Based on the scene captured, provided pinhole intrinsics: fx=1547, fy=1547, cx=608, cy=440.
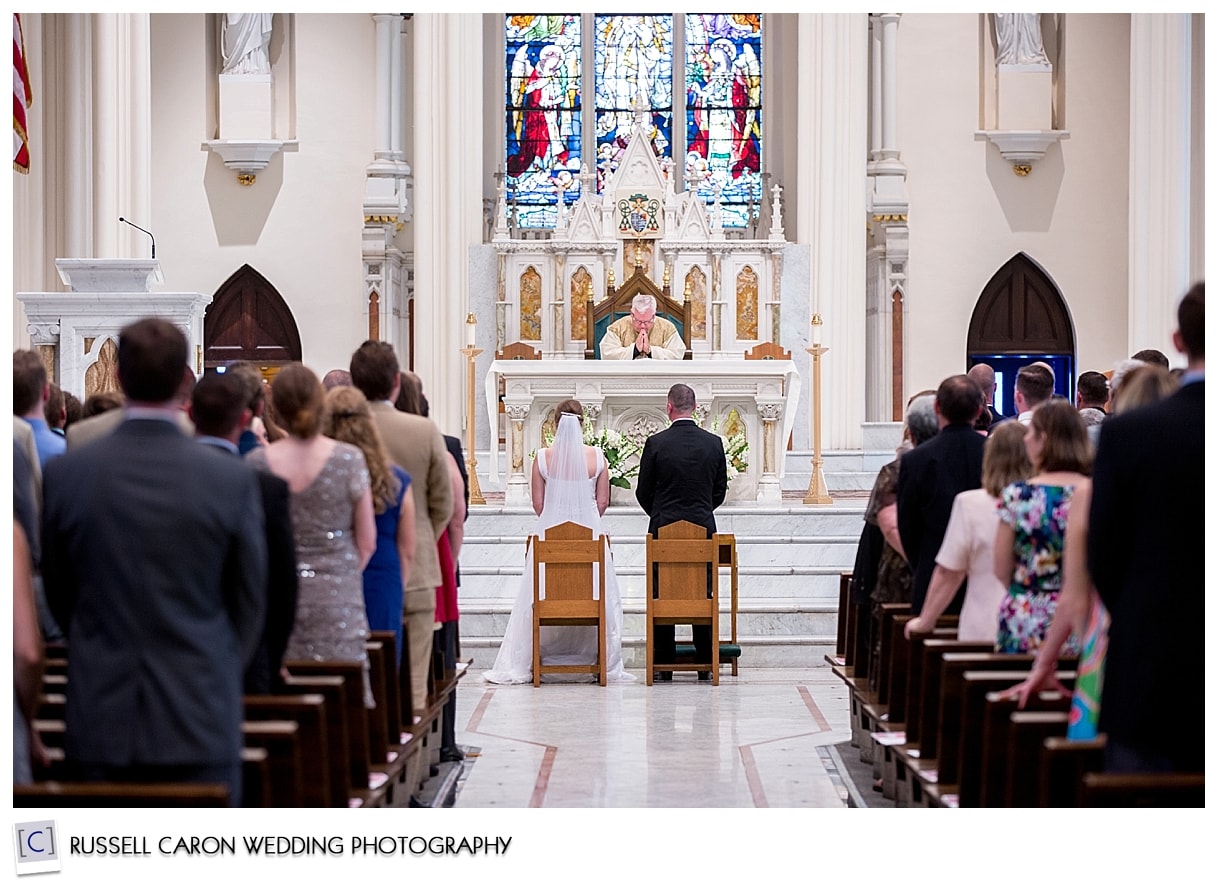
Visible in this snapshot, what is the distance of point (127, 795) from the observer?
3.13 m

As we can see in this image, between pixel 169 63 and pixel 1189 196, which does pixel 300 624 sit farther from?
Result: pixel 169 63

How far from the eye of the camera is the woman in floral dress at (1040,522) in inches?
175

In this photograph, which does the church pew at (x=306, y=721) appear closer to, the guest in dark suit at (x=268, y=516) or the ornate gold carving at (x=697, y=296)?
the guest in dark suit at (x=268, y=516)

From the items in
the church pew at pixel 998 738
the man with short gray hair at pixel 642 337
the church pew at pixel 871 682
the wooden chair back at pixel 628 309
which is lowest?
the church pew at pixel 871 682

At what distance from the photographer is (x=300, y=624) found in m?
4.67

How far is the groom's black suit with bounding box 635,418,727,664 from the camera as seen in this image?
30.1ft

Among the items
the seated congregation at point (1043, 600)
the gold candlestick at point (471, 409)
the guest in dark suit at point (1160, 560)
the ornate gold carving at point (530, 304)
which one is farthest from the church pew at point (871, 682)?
the ornate gold carving at point (530, 304)

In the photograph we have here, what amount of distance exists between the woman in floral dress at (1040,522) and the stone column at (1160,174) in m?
8.91

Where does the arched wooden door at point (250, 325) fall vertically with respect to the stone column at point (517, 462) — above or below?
above

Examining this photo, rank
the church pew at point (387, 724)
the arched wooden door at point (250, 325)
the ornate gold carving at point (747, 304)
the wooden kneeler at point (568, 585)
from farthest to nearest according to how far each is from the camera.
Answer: the arched wooden door at point (250, 325)
the ornate gold carving at point (747, 304)
the wooden kneeler at point (568, 585)
the church pew at point (387, 724)

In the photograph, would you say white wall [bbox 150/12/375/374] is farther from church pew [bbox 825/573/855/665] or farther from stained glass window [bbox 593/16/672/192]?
church pew [bbox 825/573/855/665]

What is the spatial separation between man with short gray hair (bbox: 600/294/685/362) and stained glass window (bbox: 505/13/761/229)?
214 inches

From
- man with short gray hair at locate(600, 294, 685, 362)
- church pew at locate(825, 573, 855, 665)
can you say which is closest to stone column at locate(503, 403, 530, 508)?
man with short gray hair at locate(600, 294, 685, 362)

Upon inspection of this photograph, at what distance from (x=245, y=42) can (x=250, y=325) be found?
3.29 meters
